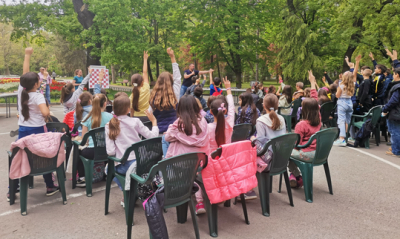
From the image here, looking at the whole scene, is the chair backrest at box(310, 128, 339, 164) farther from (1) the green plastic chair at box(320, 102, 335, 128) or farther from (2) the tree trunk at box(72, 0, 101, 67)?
(2) the tree trunk at box(72, 0, 101, 67)

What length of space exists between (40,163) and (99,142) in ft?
2.71

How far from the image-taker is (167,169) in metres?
2.86

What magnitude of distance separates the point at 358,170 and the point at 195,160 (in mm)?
4274

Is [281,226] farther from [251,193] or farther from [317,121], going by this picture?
[317,121]

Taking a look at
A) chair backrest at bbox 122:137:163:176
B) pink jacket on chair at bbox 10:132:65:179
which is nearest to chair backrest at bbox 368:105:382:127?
chair backrest at bbox 122:137:163:176

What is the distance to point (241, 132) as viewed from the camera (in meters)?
4.98

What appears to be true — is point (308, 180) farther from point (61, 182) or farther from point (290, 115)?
point (290, 115)

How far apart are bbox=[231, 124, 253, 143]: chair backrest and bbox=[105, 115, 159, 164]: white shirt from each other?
1.55 meters

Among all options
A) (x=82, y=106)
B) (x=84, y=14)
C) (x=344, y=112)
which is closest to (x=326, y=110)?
(x=344, y=112)

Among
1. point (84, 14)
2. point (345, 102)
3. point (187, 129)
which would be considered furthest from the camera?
point (84, 14)

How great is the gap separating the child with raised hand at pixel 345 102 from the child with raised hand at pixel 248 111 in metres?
3.46

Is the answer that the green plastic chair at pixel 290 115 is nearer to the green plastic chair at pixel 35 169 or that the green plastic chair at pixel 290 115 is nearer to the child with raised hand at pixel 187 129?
the child with raised hand at pixel 187 129

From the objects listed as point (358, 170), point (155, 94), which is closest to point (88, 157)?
point (155, 94)

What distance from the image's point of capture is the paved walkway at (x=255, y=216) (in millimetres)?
3375
